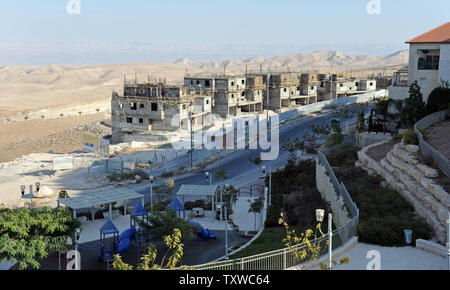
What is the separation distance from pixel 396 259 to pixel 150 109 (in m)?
45.8

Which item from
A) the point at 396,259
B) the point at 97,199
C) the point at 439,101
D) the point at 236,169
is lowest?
the point at 236,169

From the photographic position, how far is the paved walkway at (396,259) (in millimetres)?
15227

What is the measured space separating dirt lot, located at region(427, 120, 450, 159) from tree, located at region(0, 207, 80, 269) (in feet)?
56.2

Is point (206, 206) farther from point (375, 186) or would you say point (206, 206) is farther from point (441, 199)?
point (441, 199)

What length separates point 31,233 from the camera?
1723 centimetres

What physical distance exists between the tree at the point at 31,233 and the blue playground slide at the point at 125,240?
2.91 m

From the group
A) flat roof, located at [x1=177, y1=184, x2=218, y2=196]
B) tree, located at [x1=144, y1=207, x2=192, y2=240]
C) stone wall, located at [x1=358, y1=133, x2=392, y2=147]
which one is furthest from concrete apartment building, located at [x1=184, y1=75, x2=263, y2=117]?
tree, located at [x1=144, y1=207, x2=192, y2=240]

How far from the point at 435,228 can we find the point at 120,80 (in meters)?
158

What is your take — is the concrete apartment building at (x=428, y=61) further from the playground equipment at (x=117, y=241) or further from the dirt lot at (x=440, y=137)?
the playground equipment at (x=117, y=241)

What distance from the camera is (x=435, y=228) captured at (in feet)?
57.6

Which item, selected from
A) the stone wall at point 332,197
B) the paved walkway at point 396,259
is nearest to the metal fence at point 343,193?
the stone wall at point 332,197

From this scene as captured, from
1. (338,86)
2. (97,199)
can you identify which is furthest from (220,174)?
(338,86)

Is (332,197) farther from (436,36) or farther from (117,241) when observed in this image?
(436,36)
